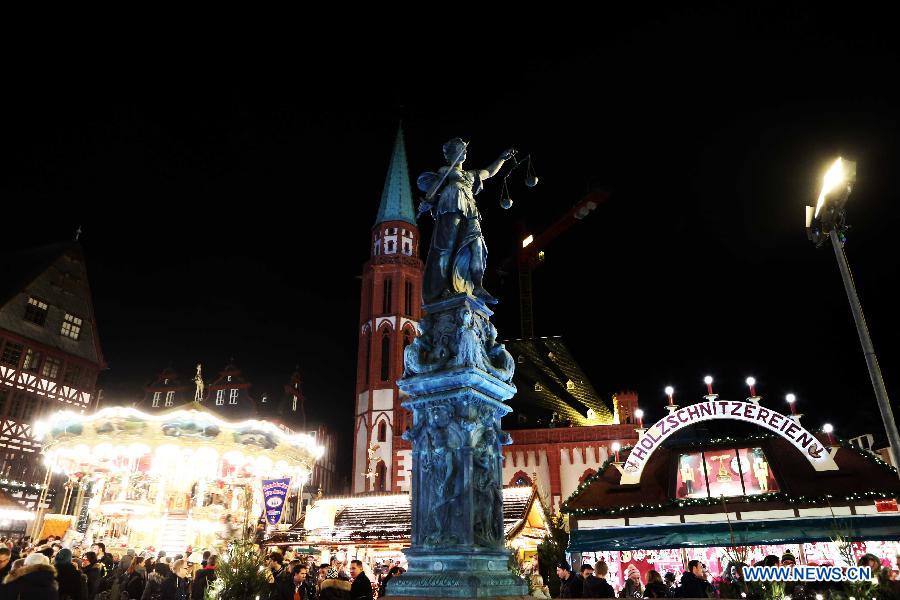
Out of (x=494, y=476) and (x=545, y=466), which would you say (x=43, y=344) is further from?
(x=494, y=476)

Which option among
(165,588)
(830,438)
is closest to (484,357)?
(165,588)

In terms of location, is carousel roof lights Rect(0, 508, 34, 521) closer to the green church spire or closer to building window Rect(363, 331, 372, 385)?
building window Rect(363, 331, 372, 385)

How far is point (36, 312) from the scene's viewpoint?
30891mm

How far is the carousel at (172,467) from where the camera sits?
1548cm

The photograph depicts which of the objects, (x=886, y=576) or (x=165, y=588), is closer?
(x=886, y=576)

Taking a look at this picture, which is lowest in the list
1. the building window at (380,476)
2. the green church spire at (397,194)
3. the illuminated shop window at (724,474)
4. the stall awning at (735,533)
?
the stall awning at (735,533)

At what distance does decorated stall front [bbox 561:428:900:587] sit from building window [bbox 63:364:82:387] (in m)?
28.0

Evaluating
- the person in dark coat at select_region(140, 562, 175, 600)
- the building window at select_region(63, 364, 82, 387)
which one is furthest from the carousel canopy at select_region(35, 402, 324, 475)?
the building window at select_region(63, 364, 82, 387)

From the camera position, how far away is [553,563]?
15.9m

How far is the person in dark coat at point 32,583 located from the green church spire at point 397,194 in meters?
41.0

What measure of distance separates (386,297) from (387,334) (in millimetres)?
3010

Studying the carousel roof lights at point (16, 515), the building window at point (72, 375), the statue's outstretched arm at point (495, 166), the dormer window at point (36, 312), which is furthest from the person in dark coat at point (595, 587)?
the building window at point (72, 375)

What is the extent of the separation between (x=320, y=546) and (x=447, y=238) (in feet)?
58.1

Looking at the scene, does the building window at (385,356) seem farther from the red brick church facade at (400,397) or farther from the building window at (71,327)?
the building window at (71,327)
